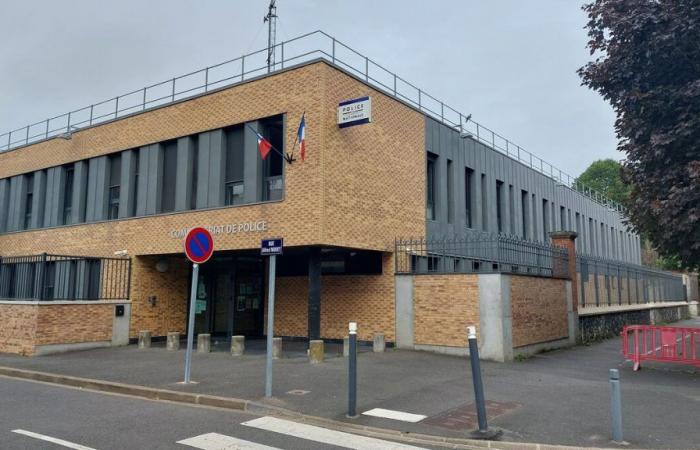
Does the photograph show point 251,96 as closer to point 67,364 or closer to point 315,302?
point 315,302

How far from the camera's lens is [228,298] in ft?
62.1

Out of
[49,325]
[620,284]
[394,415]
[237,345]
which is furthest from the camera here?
[620,284]

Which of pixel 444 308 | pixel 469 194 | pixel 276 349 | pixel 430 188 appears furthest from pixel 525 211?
pixel 276 349

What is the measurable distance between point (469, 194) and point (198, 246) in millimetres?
13387

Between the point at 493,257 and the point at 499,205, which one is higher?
the point at 499,205

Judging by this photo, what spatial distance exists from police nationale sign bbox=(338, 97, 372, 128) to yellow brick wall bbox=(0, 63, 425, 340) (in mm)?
221

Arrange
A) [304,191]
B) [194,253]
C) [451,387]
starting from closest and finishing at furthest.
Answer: [451,387], [194,253], [304,191]

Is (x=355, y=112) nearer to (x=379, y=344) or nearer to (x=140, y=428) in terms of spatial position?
(x=379, y=344)

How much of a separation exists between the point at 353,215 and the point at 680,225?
24.2ft

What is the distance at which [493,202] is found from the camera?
2236 cm

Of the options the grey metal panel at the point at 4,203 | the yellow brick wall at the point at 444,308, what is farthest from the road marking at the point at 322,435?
the grey metal panel at the point at 4,203

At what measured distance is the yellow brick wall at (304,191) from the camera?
540 inches

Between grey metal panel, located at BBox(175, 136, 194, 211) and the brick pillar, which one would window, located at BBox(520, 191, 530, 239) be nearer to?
the brick pillar

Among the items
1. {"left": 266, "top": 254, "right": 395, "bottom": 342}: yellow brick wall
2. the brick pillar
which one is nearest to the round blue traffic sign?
{"left": 266, "top": 254, "right": 395, "bottom": 342}: yellow brick wall
